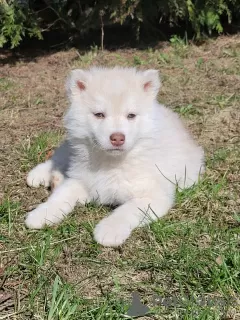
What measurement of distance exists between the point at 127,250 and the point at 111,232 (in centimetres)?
16

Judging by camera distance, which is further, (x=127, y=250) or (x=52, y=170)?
(x=52, y=170)

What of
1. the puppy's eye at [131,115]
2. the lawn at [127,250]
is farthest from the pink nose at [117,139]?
the lawn at [127,250]

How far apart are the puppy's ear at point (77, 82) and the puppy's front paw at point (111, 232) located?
1014mm

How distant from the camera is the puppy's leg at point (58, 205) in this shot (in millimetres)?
3490

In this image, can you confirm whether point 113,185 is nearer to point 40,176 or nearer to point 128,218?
point 128,218

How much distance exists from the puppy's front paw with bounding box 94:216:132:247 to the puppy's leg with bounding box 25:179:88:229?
1.33ft

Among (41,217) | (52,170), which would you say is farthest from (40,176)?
(41,217)

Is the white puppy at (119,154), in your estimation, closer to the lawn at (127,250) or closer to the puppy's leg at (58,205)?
the puppy's leg at (58,205)

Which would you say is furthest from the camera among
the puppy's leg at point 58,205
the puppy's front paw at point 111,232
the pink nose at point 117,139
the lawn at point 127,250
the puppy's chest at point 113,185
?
the puppy's chest at point 113,185

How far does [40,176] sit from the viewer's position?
4.19 m

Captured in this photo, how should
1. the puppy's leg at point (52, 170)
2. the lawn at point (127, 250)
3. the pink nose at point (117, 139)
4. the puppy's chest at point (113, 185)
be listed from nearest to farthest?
the lawn at point (127, 250) < the pink nose at point (117, 139) < the puppy's chest at point (113, 185) < the puppy's leg at point (52, 170)

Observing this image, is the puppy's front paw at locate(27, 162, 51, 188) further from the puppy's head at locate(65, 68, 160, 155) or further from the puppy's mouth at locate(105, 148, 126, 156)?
the puppy's mouth at locate(105, 148, 126, 156)

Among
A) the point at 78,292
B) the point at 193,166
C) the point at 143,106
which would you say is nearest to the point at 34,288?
the point at 78,292

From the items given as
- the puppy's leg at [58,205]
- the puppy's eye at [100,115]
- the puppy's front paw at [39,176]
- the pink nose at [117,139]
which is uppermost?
the puppy's eye at [100,115]
